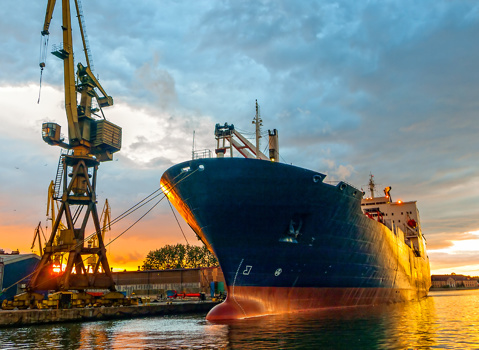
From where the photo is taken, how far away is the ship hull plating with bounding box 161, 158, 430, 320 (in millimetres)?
19250

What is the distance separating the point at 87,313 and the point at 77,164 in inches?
601

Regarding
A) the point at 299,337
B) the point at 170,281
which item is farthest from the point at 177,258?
the point at 299,337

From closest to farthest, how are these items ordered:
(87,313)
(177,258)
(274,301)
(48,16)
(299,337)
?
(299,337)
(274,301)
(87,313)
(48,16)
(177,258)

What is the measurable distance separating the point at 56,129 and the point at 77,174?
15.3ft

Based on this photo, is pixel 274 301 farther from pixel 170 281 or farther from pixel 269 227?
pixel 170 281

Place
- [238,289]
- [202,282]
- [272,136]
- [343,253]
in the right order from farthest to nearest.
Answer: [202,282] < [272,136] < [343,253] < [238,289]

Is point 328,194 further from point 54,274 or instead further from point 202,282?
point 202,282

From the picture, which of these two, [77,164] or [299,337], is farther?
[77,164]

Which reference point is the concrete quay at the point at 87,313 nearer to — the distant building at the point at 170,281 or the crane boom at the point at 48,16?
the distant building at the point at 170,281

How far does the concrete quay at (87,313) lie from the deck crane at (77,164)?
623cm

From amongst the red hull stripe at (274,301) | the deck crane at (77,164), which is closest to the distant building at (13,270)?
the deck crane at (77,164)

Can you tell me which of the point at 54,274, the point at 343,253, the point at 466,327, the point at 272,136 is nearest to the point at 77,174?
the point at 54,274

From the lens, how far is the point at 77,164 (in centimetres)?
3666

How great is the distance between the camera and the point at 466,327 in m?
16.2
